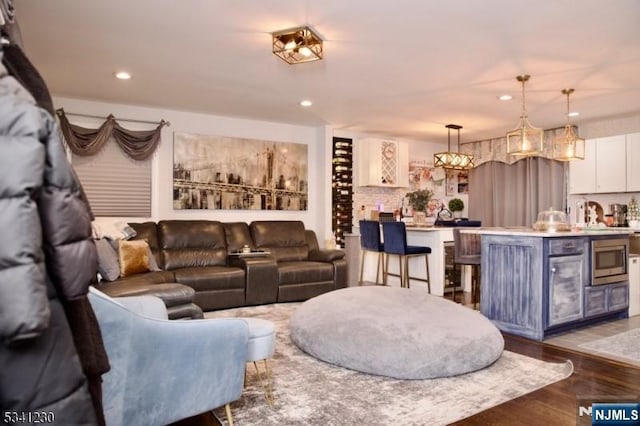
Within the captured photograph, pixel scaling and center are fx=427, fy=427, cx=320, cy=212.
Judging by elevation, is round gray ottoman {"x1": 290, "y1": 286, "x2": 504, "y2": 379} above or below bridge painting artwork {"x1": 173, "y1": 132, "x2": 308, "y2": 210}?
below

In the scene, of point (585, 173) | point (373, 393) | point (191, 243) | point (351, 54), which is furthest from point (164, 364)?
point (585, 173)

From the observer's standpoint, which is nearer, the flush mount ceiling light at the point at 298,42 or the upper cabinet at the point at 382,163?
Result: the flush mount ceiling light at the point at 298,42

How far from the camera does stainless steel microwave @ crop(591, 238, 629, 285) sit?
407 centimetres

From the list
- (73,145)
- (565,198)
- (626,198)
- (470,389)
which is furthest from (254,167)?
(626,198)

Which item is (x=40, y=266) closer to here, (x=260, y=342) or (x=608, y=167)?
(x=260, y=342)

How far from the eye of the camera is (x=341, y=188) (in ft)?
22.6

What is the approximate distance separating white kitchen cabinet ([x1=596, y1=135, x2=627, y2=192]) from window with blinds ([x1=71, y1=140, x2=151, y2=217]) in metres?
6.21

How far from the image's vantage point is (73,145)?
4949mm

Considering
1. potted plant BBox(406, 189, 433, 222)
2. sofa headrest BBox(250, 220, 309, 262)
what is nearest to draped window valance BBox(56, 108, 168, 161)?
sofa headrest BBox(250, 220, 309, 262)

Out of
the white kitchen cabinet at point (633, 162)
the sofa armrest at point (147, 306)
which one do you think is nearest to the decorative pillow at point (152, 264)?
the sofa armrest at point (147, 306)

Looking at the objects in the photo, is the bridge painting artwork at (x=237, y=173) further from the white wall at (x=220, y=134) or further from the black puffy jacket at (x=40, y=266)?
the black puffy jacket at (x=40, y=266)

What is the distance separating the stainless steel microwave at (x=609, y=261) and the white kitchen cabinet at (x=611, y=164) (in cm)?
183

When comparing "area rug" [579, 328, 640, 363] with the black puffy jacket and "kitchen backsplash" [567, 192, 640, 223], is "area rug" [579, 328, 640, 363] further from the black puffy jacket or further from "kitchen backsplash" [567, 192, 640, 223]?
the black puffy jacket

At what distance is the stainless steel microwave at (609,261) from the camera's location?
4.07 meters
